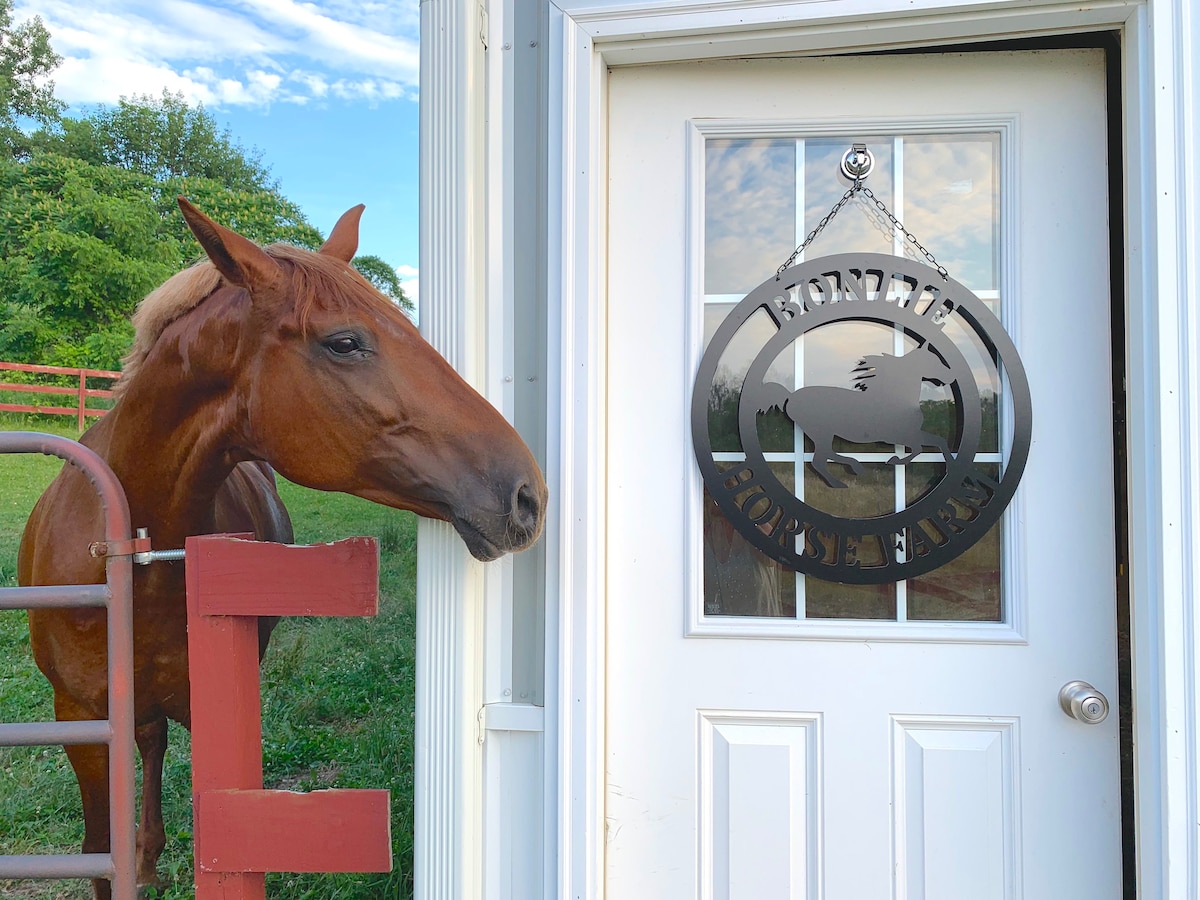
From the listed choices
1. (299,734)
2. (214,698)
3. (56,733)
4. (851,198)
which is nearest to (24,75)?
(299,734)

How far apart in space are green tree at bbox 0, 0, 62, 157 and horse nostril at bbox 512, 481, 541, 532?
10223mm

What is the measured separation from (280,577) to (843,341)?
1108mm

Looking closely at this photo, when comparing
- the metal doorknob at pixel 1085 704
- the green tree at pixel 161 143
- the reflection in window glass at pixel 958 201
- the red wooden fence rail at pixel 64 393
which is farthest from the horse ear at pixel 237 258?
the green tree at pixel 161 143

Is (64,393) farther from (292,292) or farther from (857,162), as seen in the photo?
(857,162)

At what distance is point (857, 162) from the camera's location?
1.30 m

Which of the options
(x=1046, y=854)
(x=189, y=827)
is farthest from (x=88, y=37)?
(x=1046, y=854)

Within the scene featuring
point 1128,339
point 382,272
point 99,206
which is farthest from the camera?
point 99,206

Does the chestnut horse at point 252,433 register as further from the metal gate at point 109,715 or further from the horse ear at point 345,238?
the metal gate at point 109,715

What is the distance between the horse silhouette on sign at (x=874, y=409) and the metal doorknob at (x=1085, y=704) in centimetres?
50

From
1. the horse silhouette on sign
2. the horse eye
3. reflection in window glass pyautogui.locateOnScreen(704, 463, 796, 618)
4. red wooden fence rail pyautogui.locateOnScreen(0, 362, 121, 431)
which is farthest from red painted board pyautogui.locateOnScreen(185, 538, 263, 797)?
red wooden fence rail pyautogui.locateOnScreen(0, 362, 121, 431)

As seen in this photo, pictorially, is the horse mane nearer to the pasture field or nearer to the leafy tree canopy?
the pasture field

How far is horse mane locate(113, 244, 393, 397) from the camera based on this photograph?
1066 millimetres

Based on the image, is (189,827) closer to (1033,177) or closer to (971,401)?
(971,401)

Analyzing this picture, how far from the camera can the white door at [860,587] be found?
1.21 meters
